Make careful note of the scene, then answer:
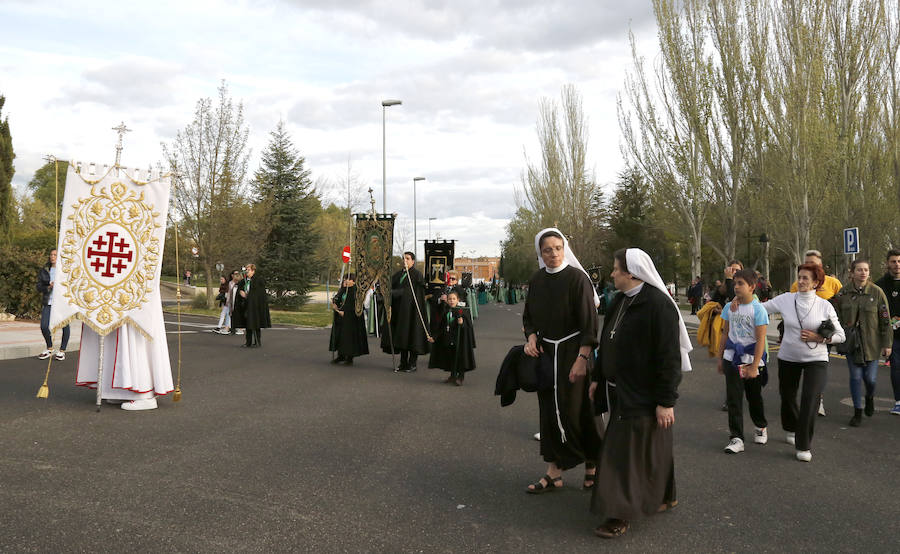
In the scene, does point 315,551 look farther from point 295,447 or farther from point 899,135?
point 899,135

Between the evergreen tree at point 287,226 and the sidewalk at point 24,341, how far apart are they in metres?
16.6

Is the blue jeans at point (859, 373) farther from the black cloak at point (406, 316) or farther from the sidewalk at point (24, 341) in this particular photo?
the sidewalk at point (24, 341)

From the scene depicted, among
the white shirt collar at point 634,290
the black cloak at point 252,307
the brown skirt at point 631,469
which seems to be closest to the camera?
the brown skirt at point 631,469

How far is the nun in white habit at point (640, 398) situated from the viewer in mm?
4055

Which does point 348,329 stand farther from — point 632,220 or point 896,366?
point 632,220

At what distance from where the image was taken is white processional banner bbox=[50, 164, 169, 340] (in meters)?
7.66

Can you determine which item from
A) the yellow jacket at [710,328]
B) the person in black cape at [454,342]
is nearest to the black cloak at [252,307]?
the person in black cape at [454,342]

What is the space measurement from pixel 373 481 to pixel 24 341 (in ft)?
37.5

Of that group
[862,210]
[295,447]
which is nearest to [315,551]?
[295,447]

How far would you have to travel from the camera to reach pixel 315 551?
380 centimetres

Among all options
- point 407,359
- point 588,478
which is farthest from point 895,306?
point 407,359

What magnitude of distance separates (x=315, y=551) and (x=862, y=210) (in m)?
30.4

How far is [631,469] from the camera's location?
4062mm

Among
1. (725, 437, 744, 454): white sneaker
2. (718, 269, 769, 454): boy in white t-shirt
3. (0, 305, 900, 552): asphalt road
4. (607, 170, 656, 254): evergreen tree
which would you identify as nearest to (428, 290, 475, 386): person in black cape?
(0, 305, 900, 552): asphalt road
